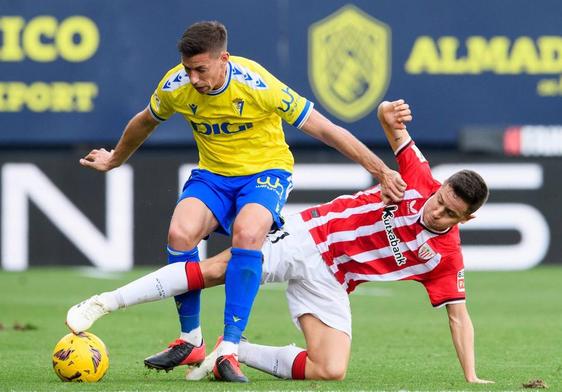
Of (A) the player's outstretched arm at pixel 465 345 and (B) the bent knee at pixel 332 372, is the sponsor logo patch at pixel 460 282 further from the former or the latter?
(B) the bent knee at pixel 332 372

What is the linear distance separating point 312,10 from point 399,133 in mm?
8884

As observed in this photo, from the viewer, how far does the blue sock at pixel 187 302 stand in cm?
752

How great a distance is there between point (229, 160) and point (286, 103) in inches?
20.7

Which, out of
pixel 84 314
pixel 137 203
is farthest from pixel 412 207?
pixel 137 203

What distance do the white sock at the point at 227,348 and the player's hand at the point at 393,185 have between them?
116cm

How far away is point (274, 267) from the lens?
25.0 ft

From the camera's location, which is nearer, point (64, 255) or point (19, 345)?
point (19, 345)

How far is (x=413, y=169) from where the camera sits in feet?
24.1

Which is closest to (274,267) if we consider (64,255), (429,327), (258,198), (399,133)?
(258,198)

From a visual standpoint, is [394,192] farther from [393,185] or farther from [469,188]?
[469,188]

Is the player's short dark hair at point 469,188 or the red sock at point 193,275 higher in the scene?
the player's short dark hair at point 469,188

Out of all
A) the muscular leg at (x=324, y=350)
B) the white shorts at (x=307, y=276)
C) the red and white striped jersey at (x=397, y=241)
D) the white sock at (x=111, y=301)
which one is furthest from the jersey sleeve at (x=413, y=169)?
the white sock at (x=111, y=301)

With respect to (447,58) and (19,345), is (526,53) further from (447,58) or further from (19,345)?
(19,345)

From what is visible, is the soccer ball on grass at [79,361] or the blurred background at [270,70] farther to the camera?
the blurred background at [270,70]
